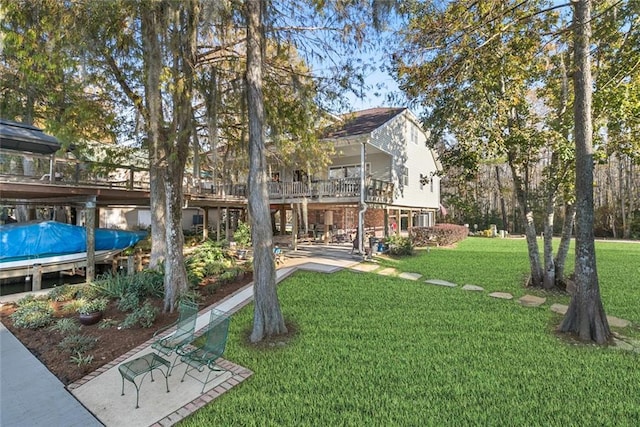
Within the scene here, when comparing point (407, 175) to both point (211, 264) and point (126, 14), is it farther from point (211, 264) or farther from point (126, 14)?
point (126, 14)

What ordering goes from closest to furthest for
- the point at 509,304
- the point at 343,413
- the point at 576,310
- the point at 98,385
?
1. the point at 343,413
2. the point at 98,385
3. the point at 576,310
4. the point at 509,304

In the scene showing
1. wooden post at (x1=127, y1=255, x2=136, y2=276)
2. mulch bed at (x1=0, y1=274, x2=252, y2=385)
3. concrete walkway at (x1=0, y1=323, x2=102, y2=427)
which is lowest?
concrete walkway at (x1=0, y1=323, x2=102, y2=427)

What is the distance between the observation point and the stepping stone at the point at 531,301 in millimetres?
7422

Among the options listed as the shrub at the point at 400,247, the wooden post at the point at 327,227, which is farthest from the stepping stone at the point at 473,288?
the wooden post at the point at 327,227

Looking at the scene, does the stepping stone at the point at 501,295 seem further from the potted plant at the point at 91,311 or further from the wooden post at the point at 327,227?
the wooden post at the point at 327,227

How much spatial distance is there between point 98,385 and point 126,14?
22.9 ft

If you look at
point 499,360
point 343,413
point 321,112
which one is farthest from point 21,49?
point 499,360

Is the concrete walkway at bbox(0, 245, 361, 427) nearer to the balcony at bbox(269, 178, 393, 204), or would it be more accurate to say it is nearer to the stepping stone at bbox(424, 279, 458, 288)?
the stepping stone at bbox(424, 279, 458, 288)

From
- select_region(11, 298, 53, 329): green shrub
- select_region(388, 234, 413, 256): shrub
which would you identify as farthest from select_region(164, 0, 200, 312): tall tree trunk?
select_region(388, 234, 413, 256): shrub

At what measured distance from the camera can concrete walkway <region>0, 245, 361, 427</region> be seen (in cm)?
367

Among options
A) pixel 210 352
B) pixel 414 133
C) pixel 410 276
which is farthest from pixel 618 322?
pixel 414 133

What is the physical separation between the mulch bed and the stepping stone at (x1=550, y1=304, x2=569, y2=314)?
806cm

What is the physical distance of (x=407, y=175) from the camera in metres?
19.3

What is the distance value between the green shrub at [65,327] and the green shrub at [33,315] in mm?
381
